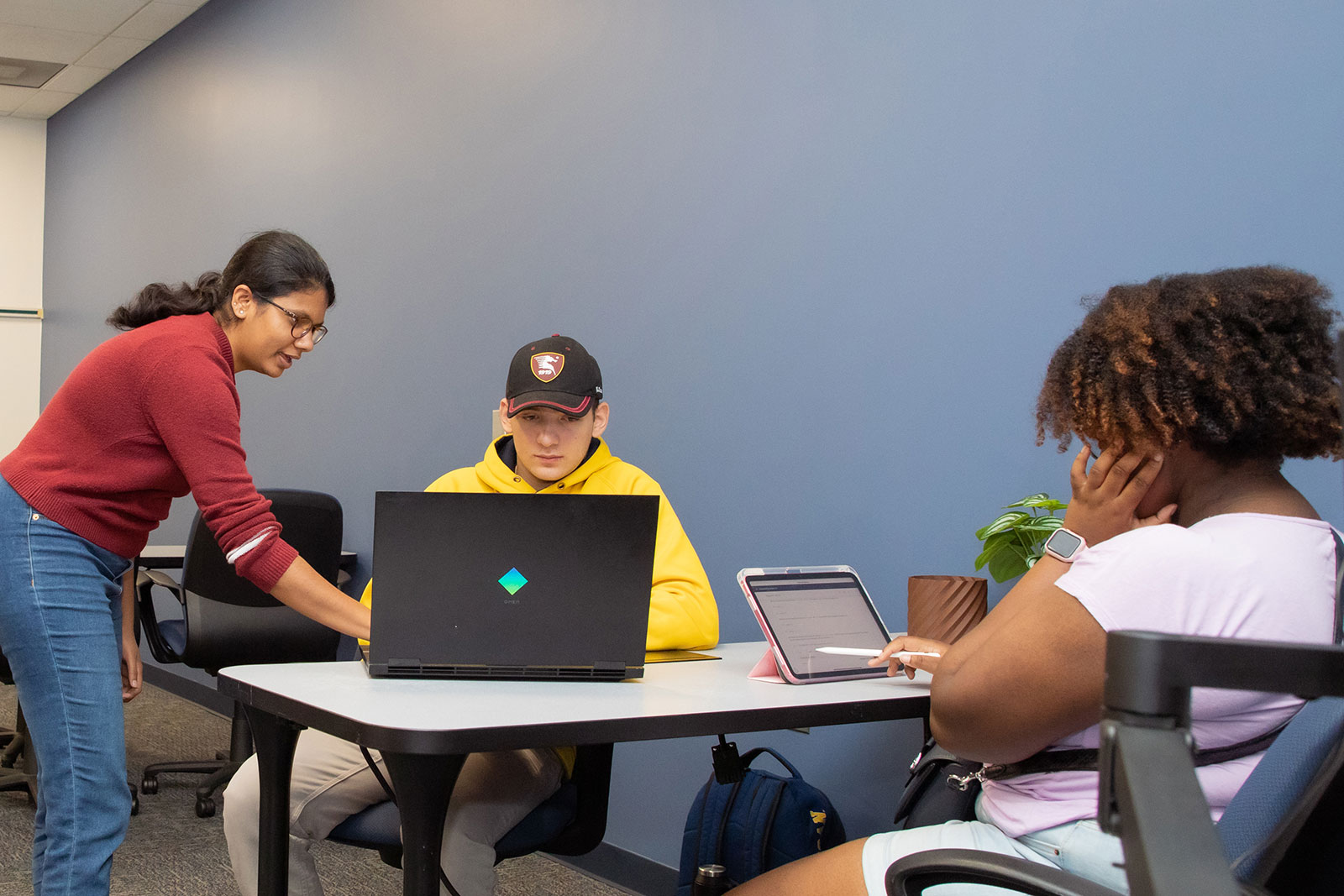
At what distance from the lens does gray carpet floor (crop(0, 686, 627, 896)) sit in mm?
2701

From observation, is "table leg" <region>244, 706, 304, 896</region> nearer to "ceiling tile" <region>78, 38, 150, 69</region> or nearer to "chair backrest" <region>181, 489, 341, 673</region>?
"chair backrest" <region>181, 489, 341, 673</region>

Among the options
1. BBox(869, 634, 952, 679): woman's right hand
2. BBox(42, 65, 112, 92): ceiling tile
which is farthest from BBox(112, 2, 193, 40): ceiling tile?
BBox(869, 634, 952, 679): woman's right hand

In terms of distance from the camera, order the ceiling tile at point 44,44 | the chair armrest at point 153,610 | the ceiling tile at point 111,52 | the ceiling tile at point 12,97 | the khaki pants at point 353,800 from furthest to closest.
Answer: the ceiling tile at point 12,97 < the ceiling tile at point 111,52 < the ceiling tile at point 44,44 < the chair armrest at point 153,610 < the khaki pants at point 353,800

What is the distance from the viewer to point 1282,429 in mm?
1188

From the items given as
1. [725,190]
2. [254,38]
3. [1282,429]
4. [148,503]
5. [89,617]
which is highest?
[254,38]

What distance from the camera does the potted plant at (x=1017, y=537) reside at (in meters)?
1.81

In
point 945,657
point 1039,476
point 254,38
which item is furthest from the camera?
point 254,38

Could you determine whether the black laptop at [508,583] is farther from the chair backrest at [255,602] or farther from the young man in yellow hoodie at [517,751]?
the chair backrest at [255,602]

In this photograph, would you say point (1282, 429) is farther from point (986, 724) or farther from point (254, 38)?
point (254, 38)

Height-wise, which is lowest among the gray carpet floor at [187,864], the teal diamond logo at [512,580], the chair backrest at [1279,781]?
the gray carpet floor at [187,864]

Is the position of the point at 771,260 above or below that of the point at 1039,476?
above

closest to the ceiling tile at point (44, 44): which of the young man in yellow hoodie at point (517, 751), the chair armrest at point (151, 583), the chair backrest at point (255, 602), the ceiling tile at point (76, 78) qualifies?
the ceiling tile at point (76, 78)

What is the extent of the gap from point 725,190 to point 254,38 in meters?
2.98

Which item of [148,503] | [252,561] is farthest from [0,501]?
[252,561]
